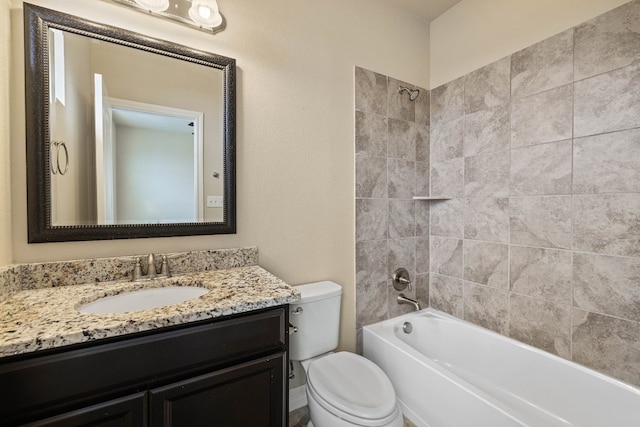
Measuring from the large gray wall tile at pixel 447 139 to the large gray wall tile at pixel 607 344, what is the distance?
1.18 m

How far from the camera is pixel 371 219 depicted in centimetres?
186

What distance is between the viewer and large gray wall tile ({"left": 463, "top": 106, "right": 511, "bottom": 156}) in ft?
5.53

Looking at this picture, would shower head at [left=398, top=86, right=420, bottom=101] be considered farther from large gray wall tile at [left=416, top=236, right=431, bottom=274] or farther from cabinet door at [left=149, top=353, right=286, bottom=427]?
cabinet door at [left=149, top=353, right=286, bottom=427]

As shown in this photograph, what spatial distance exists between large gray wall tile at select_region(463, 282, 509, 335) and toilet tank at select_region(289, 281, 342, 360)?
1008mm

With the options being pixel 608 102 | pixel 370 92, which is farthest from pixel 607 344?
pixel 370 92

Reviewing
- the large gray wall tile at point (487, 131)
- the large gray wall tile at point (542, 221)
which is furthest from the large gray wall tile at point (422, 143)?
the large gray wall tile at point (542, 221)

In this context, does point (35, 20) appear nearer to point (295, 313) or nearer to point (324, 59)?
point (324, 59)

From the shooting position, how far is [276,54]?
151cm

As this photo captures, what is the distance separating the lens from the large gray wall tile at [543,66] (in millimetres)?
1426

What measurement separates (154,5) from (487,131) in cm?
195

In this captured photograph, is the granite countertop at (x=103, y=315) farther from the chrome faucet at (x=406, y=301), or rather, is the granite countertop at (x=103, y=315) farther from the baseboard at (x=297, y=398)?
the chrome faucet at (x=406, y=301)

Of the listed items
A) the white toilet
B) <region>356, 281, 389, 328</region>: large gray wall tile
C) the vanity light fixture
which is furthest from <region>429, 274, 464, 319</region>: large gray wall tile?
the vanity light fixture

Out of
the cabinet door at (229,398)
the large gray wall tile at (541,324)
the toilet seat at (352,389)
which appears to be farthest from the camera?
the large gray wall tile at (541,324)

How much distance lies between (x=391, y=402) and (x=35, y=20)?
205 cm
